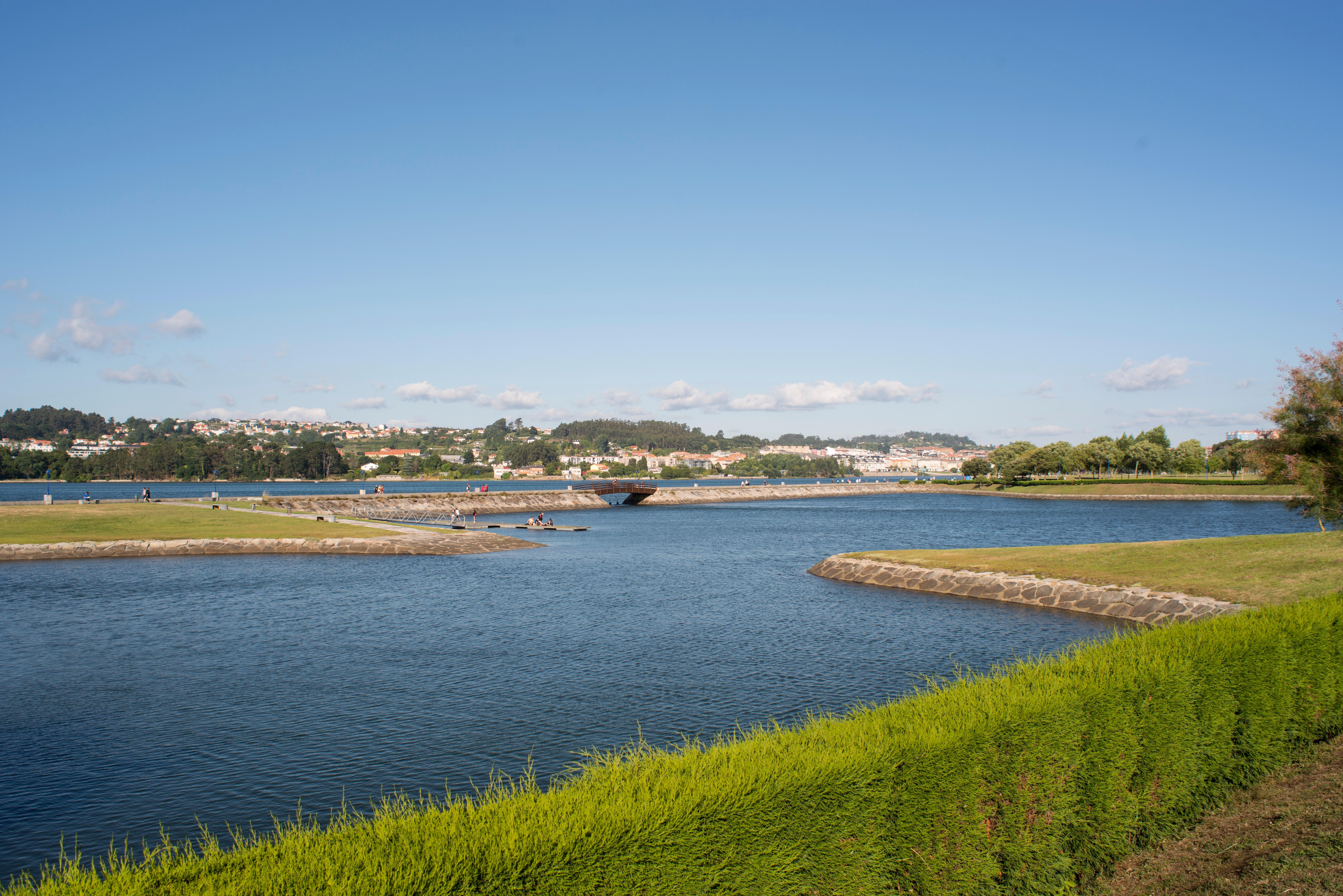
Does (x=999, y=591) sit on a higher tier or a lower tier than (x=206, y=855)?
lower

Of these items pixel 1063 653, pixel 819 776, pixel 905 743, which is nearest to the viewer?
pixel 819 776

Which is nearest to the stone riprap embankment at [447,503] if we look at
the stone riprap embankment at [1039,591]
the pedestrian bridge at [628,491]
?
the pedestrian bridge at [628,491]

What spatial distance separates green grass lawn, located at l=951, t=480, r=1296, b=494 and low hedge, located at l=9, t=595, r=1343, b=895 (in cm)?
12293

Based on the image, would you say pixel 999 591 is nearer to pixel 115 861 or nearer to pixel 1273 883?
pixel 1273 883

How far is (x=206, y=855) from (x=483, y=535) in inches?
1828

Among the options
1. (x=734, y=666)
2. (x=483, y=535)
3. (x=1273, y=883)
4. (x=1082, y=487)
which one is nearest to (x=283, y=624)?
(x=734, y=666)

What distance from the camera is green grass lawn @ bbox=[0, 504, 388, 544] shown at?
43.3m

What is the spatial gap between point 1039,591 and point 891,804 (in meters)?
22.7

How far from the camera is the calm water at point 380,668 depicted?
37.9ft

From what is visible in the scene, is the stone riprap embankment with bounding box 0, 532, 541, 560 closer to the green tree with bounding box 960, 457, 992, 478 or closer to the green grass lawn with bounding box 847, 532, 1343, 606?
the green grass lawn with bounding box 847, 532, 1343, 606

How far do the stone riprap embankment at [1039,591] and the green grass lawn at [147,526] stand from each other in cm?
2800

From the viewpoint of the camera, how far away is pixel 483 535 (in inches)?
1998

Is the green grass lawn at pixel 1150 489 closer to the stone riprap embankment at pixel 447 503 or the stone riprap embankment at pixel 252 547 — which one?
the stone riprap embankment at pixel 447 503

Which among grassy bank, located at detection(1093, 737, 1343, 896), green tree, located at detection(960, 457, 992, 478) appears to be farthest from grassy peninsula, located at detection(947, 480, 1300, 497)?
grassy bank, located at detection(1093, 737, 1343, 896)
